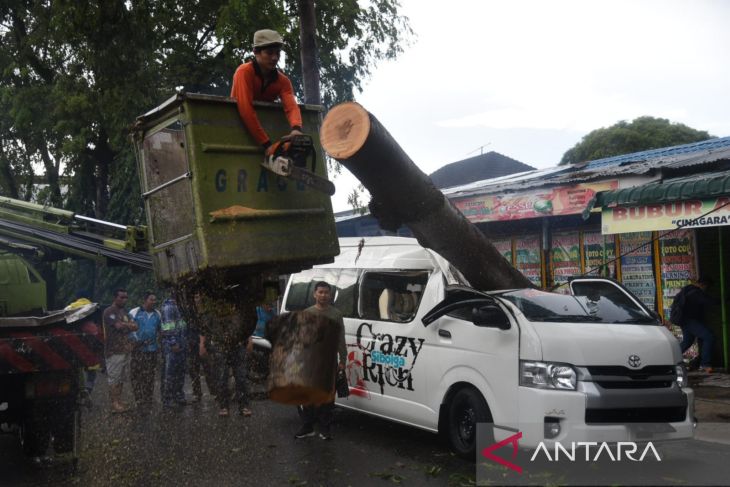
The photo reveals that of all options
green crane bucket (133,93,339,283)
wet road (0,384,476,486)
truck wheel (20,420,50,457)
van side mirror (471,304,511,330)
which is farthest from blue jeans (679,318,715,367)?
truck wheel (20,420,50,457)

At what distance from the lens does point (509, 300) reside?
6887 mm

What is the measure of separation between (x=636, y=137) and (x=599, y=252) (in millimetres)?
24348

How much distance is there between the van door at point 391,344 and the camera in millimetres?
7469

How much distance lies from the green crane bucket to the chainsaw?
16 cm

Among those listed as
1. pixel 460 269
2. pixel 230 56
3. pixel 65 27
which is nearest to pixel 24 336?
Answer: pixel 460 269

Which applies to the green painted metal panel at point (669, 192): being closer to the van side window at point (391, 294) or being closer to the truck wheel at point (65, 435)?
the van side window at point (391, 294)

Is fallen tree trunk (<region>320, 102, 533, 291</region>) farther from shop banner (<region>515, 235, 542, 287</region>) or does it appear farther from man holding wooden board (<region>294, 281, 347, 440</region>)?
shop banner (<region>515, 235, 542, 287</region>)

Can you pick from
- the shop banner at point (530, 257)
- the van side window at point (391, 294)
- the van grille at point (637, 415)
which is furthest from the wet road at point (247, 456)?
the shop banner at point (530, 257)

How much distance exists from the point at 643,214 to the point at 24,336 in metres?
8.46

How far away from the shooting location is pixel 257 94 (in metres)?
6.00

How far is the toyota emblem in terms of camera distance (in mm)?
6164

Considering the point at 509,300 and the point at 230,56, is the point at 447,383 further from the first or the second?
the point at 230,56

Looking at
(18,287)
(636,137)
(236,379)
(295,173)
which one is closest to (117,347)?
(236,379)

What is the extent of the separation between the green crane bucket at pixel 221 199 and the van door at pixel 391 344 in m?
1.81
